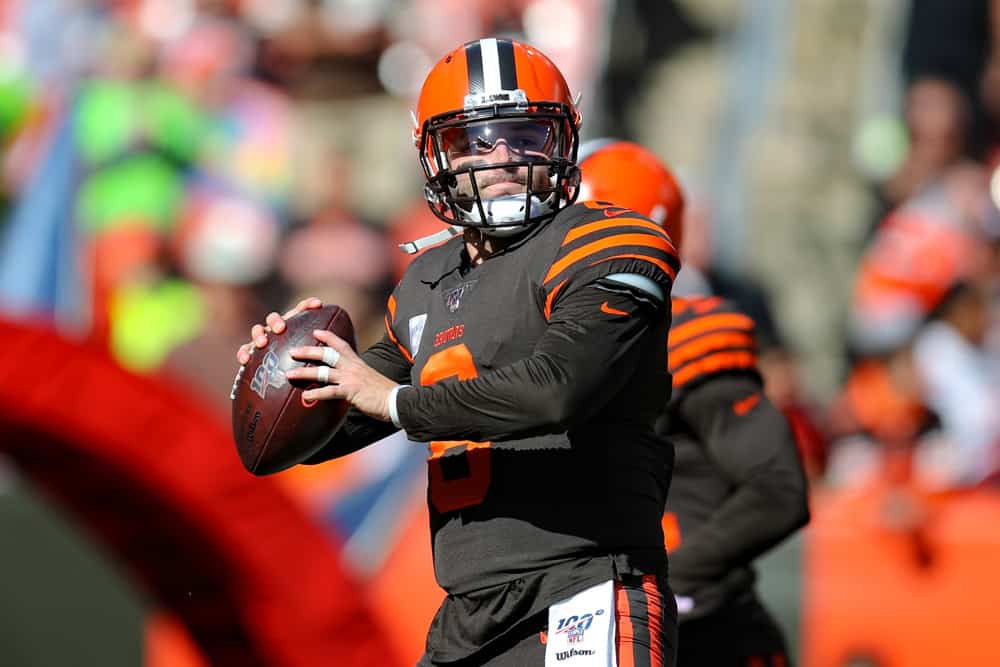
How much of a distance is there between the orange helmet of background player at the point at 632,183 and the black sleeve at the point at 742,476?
0.36m

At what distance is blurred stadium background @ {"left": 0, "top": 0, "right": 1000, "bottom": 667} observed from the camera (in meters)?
5.38


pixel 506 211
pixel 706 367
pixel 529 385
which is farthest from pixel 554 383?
pixel 706 367

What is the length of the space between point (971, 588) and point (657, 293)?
303 cm

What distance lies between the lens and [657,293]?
7.65ft

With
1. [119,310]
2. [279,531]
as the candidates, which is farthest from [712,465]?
[119,310]

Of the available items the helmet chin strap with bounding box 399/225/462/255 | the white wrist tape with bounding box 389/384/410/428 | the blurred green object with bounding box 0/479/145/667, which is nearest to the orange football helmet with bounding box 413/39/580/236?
the helmet chin strap with bounding box 399/225/462/255

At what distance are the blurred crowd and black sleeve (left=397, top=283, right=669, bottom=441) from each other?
344 centimetres

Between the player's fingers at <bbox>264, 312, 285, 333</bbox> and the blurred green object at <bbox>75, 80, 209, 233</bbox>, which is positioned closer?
the player's fingers at <bbox>264, 312, 285, 333</bbox>

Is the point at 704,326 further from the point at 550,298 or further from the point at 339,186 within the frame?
the point at 339,186

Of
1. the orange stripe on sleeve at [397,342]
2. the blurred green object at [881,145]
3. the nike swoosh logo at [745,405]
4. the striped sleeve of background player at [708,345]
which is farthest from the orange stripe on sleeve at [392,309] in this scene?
the blurred green object at [881,145]

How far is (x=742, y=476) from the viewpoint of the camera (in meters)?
3.23

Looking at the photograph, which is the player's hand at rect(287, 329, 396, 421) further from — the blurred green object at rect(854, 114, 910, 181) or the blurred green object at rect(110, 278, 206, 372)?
the blurred green object at rect(854, 114, 910, 181)

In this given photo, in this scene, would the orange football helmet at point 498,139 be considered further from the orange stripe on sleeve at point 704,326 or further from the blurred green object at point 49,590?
the blurred green object at point 49,590

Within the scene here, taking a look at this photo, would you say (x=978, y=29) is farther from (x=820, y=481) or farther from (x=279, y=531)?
(x=279, y=531)
